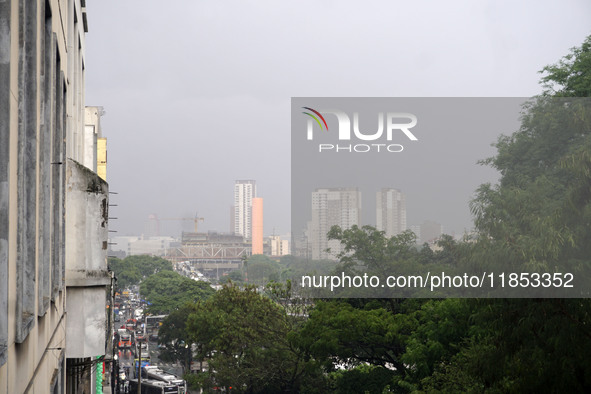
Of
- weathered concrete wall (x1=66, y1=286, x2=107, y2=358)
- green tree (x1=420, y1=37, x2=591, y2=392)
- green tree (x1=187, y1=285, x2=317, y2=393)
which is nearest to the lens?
weathered concrete wall (x1=66, y1=286, x2=107, y2=358)

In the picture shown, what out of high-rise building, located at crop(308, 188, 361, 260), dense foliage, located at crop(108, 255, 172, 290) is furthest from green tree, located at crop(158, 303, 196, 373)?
dense foliage, located at crop(108, 255, 172, 290)

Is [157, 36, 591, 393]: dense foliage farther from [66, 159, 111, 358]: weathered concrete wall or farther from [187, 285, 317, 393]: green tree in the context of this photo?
[66, 159, 111, 358]: weathered concrete wall

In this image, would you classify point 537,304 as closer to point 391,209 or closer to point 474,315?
point 474,315

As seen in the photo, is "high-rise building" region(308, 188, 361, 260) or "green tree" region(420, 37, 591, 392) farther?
"high-rise building" region(308, 188, 361, 260)

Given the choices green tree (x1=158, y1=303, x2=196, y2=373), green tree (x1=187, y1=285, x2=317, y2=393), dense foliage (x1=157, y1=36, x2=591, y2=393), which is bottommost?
green tree (x1=158, y1=303, x2=196, y2=373)

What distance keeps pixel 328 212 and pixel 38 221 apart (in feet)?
52.2

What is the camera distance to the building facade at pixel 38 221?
3.98m

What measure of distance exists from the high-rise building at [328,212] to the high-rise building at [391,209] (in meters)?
0.62

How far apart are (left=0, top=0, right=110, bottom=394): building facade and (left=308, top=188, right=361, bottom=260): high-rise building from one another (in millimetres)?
8766

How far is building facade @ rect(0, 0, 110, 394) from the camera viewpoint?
3.98m

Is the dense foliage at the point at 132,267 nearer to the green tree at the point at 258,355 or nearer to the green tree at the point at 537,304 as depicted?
the green tree at the point at 258,355

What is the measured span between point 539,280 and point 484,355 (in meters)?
1.75

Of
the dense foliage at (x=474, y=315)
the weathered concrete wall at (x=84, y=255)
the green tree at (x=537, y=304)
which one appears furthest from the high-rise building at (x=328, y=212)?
the weathered concrete wall at (x=84, y=255)

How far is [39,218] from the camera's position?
6.02 meters
